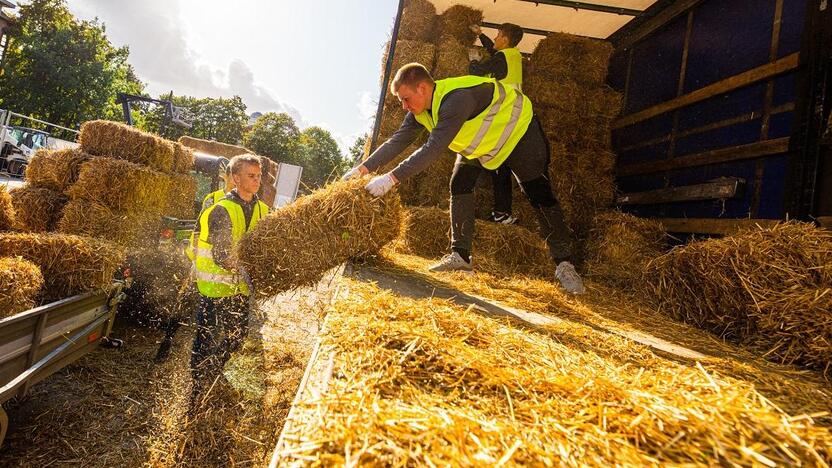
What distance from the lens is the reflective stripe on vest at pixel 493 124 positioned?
3.48 m

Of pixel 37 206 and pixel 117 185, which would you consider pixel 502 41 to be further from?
pixel 37 206

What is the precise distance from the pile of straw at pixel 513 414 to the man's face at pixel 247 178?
330 cm

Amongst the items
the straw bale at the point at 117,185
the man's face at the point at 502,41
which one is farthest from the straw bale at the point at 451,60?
the straw bale at the point at 117,185

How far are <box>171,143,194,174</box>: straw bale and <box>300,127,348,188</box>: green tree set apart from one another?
1713 inches

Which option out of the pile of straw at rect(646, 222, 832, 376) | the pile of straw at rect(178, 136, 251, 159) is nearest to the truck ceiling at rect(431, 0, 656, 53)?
the pile of straw at rect(646, 222, 832, 376)

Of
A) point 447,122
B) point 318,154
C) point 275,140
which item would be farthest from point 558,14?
point 318,154

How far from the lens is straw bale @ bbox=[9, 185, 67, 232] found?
5559mm

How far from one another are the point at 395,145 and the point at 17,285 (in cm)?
290

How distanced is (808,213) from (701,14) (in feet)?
10.6

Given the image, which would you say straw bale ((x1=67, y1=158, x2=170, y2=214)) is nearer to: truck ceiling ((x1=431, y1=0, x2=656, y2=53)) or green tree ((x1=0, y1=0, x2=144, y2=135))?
truck ceiling ((x1=431, y1=0, x2=656, y2=53))

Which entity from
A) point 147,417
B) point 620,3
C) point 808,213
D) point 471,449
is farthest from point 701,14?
point 147,417

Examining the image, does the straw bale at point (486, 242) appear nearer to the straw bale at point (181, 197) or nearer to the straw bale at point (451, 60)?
the straw bale at point (451, 60)

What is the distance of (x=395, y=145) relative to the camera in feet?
12.3

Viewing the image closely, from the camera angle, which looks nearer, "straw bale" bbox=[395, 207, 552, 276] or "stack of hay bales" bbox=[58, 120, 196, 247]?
"straw bale" bbox=[395, 207, 552, 276]
